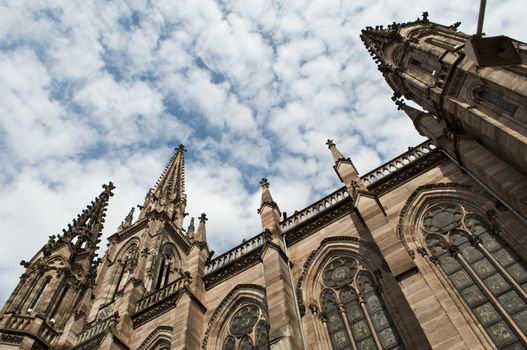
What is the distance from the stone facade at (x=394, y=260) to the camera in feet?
31.8

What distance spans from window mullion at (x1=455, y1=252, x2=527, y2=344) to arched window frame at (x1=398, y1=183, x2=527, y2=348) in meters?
0.43

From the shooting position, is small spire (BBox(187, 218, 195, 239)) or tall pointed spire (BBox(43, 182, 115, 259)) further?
small spire (BBox(187, 218, 195, 239))

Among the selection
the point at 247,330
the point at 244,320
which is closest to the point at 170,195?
the point at 244,320

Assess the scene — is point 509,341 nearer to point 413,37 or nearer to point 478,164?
point 478,164

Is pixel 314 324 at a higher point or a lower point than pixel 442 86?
lower

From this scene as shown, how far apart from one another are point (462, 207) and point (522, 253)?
2.27 metres

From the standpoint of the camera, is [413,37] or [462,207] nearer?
[462,207]

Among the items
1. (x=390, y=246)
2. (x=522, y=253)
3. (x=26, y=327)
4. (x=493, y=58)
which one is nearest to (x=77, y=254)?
(x=26, y=327)

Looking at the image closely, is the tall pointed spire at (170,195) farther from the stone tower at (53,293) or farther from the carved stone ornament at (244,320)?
the carved stone ornament at (244,320)

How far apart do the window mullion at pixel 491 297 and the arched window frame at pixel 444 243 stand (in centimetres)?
43

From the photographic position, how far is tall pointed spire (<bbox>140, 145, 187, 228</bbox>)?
3164 centimetres

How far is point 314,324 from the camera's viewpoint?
1156cm

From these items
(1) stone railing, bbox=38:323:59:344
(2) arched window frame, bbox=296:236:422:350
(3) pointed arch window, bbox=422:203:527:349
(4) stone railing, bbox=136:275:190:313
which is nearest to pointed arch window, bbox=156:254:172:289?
(1) stone railing, bbox=38:323:59:344

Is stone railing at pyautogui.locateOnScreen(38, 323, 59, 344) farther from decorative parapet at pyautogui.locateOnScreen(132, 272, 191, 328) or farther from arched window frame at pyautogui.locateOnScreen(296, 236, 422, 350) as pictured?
arched window frame at pyautogui.locateOnScreen(296, 236, 422, 350)
